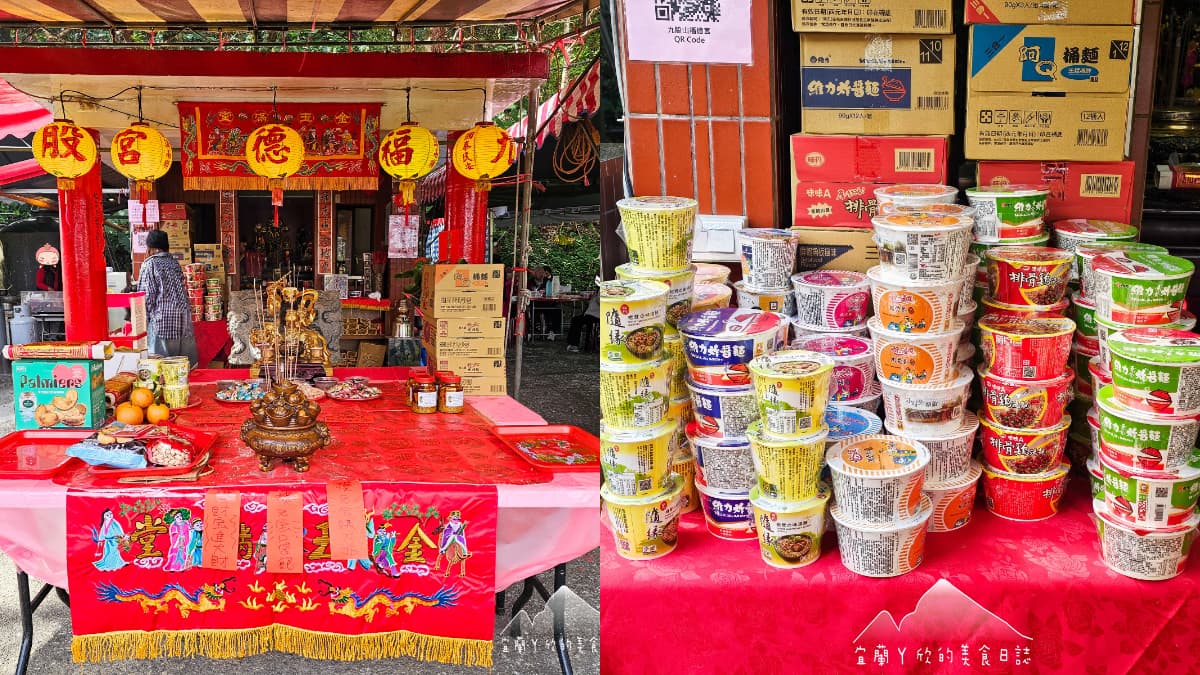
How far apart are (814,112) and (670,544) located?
5.53 ft

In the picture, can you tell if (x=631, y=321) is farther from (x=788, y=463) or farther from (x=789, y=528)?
(x=789, y=528)

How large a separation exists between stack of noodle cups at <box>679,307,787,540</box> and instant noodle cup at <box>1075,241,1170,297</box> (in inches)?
41.3

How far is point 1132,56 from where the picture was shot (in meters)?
3.48

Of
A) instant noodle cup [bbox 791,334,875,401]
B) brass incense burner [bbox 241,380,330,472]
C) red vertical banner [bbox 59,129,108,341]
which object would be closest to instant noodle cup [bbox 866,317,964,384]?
instant noodle cup [bbox 791,334,875,401]

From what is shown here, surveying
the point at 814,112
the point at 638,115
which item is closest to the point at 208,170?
the point at 638,115

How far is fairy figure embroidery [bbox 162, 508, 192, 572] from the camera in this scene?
323 cm

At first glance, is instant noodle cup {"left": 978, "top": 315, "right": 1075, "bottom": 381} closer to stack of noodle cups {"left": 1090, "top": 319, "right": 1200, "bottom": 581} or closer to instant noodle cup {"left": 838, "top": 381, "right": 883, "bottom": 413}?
stack of noodle cups {"left": 1090, "top": 319, "right": 1200, "bottom": 581}

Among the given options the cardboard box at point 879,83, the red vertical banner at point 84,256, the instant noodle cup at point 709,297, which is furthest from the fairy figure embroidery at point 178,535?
the red vertical banner at point 84,256

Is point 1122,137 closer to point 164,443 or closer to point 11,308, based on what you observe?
point 164,443

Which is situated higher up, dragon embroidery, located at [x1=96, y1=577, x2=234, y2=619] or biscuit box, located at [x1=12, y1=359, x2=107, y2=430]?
biscuit box, located at [x1=12, y1=359, x2=107, y2=430]

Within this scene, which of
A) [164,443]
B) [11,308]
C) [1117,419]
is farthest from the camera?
[11,308]

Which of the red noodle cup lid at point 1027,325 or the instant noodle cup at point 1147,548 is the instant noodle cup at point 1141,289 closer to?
the red noodle cup lid at point 1027,325

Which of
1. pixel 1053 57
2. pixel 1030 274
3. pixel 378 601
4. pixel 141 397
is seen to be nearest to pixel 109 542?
pixel 378 601

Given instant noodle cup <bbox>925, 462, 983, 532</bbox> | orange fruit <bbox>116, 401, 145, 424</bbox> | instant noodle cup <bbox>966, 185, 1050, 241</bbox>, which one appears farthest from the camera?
orange fruit <bbox>116, 401, 145, 424</bbox>
